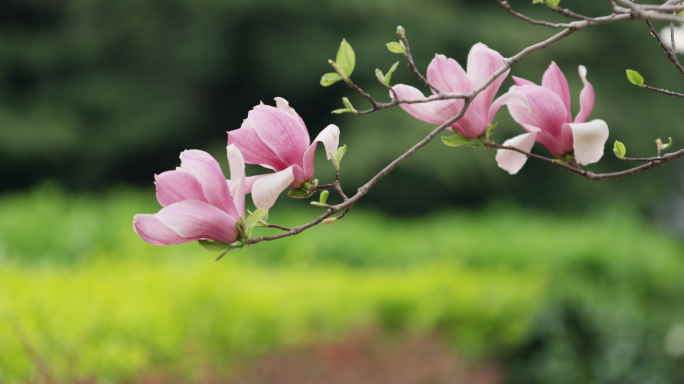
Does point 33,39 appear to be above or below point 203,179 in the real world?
below

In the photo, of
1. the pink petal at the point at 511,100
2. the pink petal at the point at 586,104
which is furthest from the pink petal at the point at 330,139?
the pink petal at the point at 586,104

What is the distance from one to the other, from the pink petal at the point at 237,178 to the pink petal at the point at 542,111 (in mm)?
354

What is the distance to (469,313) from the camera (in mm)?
3475

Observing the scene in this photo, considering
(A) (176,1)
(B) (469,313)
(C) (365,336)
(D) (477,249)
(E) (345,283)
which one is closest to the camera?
(C) (365,336)

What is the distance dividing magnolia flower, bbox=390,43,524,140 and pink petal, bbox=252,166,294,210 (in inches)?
7.0

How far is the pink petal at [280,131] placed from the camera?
0.75 meters

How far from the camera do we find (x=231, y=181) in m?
0.75

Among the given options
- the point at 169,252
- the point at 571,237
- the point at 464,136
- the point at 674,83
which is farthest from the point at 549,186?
the point at 464,136

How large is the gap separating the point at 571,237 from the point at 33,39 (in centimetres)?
857

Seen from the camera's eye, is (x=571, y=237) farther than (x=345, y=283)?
Yes

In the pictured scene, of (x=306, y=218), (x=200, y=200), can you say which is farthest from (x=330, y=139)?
(x=306, y=218)

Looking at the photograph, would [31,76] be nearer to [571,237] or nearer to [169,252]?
[169,252]

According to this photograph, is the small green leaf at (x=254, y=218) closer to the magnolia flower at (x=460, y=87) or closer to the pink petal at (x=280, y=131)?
the pink petal at (x=280, y=131)

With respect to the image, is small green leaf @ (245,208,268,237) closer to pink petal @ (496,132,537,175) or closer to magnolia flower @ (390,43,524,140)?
magnolia flower @ (390,43,524,140)
